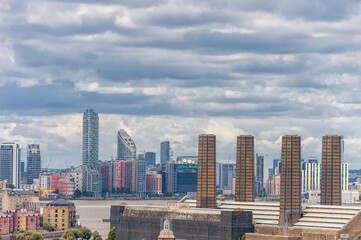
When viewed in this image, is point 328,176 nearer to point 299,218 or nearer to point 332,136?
point 332,136

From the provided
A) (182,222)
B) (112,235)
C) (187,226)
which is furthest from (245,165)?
(112,235)

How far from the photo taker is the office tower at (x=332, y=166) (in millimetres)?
177500

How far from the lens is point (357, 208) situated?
480 feet

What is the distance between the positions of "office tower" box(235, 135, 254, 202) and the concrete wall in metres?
24.4

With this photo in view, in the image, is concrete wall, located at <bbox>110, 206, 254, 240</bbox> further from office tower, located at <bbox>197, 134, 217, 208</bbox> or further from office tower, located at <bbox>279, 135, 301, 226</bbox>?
office tower, located at <bbox>197, 134, 217, 208</bbox>

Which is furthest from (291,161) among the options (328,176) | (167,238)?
(167,238)

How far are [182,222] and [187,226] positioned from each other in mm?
1445

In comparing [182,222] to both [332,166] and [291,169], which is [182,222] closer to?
[291,169]

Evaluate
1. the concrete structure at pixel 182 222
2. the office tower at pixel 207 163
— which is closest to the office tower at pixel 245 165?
the office tower at pixel 207 163

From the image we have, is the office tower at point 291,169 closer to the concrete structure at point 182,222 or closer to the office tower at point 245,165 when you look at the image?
the concrete structure at point 182,222

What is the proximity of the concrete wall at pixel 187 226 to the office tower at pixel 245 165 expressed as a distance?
2437cm

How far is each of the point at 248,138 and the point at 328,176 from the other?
59.6 feet

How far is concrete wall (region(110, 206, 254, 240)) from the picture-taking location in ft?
497

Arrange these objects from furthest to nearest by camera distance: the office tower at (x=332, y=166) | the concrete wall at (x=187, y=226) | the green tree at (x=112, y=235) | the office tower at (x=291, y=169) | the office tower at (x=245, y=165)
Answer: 1. the office tower at (x=245, y=165)
2. the office tower at (x=332, y=166)
3. the office tower at (x=291, y=169)
4. the green tree at (x=112, y=235)
5. the concrete wall at (x=187, y=226)
